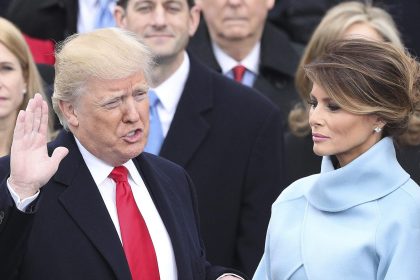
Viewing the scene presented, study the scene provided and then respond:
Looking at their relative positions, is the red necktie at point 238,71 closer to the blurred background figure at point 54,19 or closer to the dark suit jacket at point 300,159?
the dark suit jacket at point 300,159

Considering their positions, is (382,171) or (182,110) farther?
(182,110)

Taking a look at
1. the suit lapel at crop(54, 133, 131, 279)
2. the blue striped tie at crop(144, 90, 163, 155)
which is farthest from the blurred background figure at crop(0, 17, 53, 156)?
the suit lapel at crop(54, 133, 131, 279)

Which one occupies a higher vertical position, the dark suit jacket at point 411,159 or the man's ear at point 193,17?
the man's ear at point 193,17

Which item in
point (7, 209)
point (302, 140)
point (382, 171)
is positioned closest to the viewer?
point (7, 209)

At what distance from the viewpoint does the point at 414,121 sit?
5.37 metres

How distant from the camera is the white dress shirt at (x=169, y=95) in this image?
5543 mm

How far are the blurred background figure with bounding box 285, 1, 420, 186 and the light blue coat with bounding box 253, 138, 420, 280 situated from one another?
5.49 feet

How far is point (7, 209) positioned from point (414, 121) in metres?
2.37

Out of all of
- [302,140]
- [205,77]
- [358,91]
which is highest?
[358,91]

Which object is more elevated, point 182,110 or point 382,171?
point 382,171

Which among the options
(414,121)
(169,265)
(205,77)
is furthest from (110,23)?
(169,265)

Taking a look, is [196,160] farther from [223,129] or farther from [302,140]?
[302,140]

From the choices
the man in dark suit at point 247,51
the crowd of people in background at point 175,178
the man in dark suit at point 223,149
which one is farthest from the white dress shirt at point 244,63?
the crowd of people in background at point 175,178

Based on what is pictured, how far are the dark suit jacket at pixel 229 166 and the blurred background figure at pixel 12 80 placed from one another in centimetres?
69
